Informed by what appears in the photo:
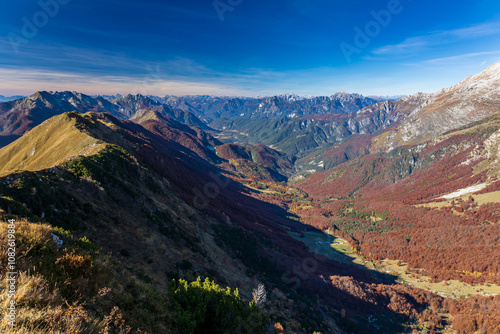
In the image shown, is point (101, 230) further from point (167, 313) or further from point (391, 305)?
point (391, 305)

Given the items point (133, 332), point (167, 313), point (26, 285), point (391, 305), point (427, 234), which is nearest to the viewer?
point (26, 285)

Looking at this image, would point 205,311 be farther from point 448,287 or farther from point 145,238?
point 448,287

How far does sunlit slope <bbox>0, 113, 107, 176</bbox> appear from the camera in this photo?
172 feet

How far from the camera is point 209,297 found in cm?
1644

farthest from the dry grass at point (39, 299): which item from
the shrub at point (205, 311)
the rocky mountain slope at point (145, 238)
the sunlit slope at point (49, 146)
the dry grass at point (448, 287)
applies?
the dry grass at point (448, 287)

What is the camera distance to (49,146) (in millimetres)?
64188

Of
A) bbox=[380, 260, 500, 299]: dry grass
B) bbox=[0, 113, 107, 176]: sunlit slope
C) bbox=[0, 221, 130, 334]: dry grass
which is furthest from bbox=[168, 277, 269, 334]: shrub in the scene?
bbox=[380, 260, 500, 299]: dry grass

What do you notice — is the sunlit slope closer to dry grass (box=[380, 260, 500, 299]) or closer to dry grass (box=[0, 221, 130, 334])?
dry grass (box=[0, 221, 130, 334])

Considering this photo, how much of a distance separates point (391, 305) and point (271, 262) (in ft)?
185

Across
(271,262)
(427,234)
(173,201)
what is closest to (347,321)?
(271,262)

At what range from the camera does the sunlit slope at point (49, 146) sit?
5236cm

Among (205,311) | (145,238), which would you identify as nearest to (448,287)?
(205,311)

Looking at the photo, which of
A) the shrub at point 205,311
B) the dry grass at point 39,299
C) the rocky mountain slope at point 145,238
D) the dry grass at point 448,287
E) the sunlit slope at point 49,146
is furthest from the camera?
the dry grass at point 448,287

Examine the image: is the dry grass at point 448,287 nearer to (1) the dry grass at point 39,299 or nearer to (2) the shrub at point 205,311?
(2) the shrub at point 205,311
